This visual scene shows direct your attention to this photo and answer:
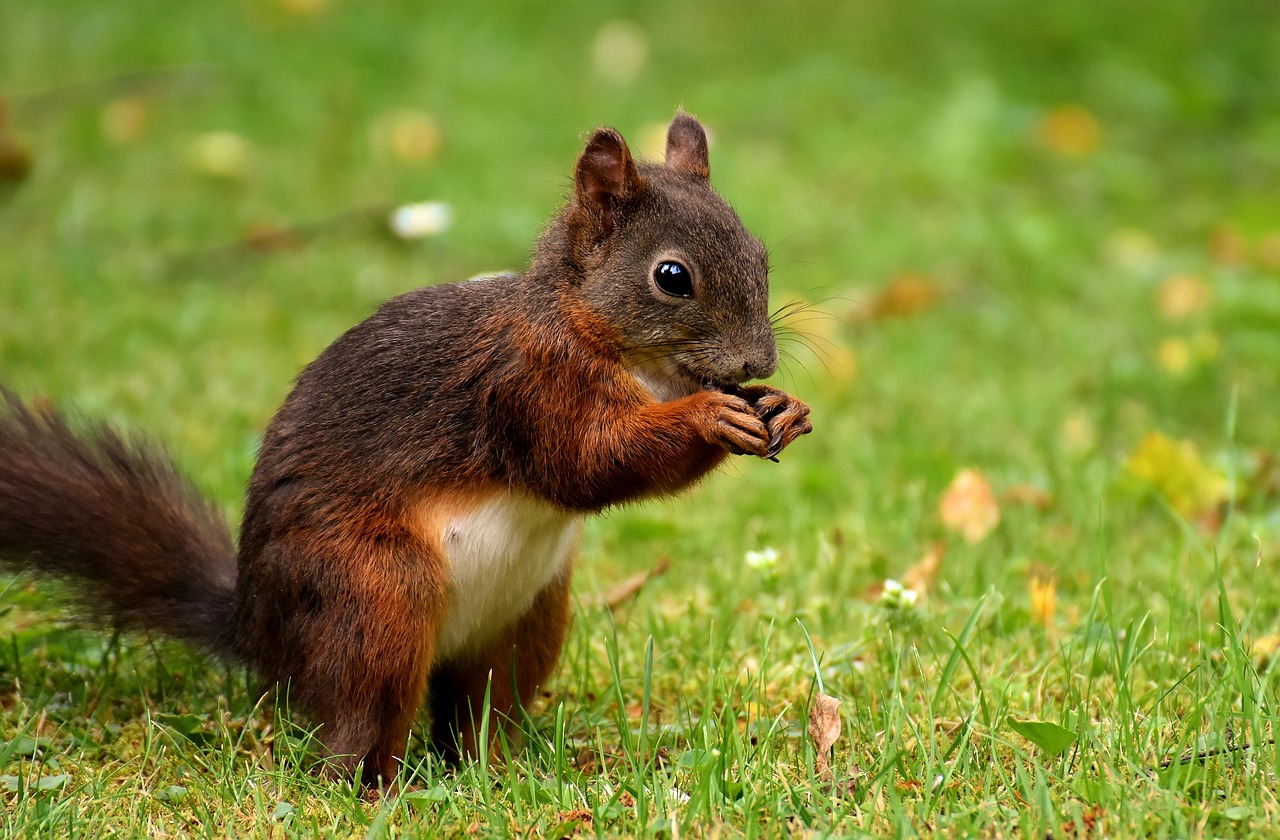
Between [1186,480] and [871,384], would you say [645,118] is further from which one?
[1186,480]

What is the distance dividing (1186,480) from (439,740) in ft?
6.61

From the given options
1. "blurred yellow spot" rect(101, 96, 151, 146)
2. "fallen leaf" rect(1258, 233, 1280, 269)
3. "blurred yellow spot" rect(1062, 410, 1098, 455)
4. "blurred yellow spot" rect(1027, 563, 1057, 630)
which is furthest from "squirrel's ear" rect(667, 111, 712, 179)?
"blurred yellow spot" rect(101, 96, 151, 146)

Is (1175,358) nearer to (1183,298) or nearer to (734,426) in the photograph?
(1183,298)

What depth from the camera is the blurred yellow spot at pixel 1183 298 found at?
17.2ft

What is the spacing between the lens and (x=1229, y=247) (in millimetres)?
5891

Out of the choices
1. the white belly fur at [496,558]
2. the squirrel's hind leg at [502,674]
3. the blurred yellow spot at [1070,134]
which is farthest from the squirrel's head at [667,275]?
the blurred yellow spot at [1070,134]

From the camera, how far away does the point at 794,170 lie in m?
6.64

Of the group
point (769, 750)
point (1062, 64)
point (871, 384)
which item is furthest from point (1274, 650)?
point (1062, 64)

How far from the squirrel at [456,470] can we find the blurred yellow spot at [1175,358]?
2.44m

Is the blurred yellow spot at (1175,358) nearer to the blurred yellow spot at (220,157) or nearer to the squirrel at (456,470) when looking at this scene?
the squirrel at (456,470)

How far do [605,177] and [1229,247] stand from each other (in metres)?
Result: 4.13

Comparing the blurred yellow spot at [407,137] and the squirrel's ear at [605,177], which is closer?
the squirrel's ear at [605,177]

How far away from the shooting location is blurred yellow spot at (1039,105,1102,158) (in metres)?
6.82

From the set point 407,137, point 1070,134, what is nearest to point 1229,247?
point 1070,134
